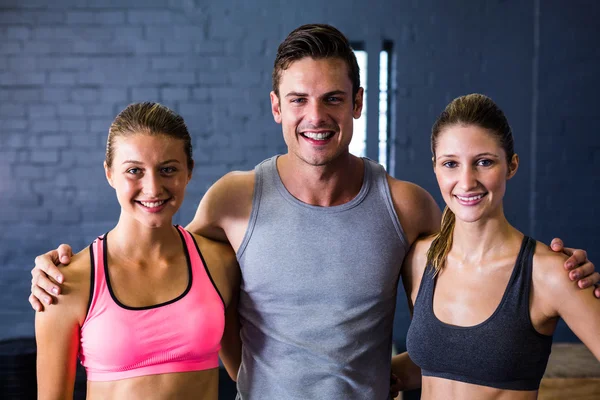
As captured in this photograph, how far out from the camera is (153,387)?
1.44 metres

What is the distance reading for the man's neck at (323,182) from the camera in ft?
5.60

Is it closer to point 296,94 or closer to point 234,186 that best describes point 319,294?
point 234,186

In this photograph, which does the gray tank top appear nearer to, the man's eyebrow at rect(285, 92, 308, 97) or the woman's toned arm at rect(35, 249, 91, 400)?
the man's eyebrow at rect(285, 92, 308, 97)

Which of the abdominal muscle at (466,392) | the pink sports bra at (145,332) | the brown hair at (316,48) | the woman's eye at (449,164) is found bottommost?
the abdominal muscle at (466,392)

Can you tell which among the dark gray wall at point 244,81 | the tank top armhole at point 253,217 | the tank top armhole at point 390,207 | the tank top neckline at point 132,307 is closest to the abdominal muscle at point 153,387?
the tank top neckline at point 132,307

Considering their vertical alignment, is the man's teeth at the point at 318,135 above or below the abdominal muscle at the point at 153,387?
above

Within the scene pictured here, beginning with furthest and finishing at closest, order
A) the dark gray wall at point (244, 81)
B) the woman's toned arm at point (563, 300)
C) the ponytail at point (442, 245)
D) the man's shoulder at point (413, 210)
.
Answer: the dark gray wall at point (244, 81) → the man's shoulder at point (413, 210) → the ponytail at point (442, 245) → the woman's toned arm at point (563, 300)

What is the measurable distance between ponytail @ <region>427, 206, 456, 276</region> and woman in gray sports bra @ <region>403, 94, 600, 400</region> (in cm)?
1

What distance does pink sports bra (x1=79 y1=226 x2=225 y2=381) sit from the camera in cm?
141

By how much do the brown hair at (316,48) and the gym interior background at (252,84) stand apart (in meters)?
2.03

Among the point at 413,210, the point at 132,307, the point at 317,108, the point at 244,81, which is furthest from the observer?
the point at 244,81

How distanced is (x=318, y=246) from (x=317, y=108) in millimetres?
362

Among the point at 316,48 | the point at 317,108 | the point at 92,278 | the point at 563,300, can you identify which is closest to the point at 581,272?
the point at 563,300

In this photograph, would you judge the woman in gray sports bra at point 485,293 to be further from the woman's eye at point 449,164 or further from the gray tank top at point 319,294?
the gray tank top at point 319,294
